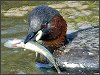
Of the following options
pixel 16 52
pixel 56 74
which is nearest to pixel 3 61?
pixel 16 52

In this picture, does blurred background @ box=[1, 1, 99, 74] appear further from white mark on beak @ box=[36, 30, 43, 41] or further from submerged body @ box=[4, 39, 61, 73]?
white mark on beak @ box=[36, 30, 43, 41]

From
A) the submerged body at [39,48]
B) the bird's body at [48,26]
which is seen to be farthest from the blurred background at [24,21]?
the bird's body at [48,26]

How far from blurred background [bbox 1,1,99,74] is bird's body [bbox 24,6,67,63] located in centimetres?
62

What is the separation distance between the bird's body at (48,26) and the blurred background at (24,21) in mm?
623

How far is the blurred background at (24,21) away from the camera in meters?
10.1

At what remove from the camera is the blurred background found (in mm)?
10070

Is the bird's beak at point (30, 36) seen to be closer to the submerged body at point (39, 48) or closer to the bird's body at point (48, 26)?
the bird's body at point (48, 26)

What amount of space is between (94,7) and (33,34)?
4.96m

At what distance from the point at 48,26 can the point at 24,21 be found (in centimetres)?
322

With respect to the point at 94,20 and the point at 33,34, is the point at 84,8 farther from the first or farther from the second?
the point at 33,34

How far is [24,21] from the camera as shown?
13.0 meters

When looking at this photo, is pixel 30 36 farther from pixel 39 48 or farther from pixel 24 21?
pixel 24 21

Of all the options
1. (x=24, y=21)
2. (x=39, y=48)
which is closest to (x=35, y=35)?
(x=39, y=48)

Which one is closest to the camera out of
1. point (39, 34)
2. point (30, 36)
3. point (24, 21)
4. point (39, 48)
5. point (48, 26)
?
point (30, 36)
